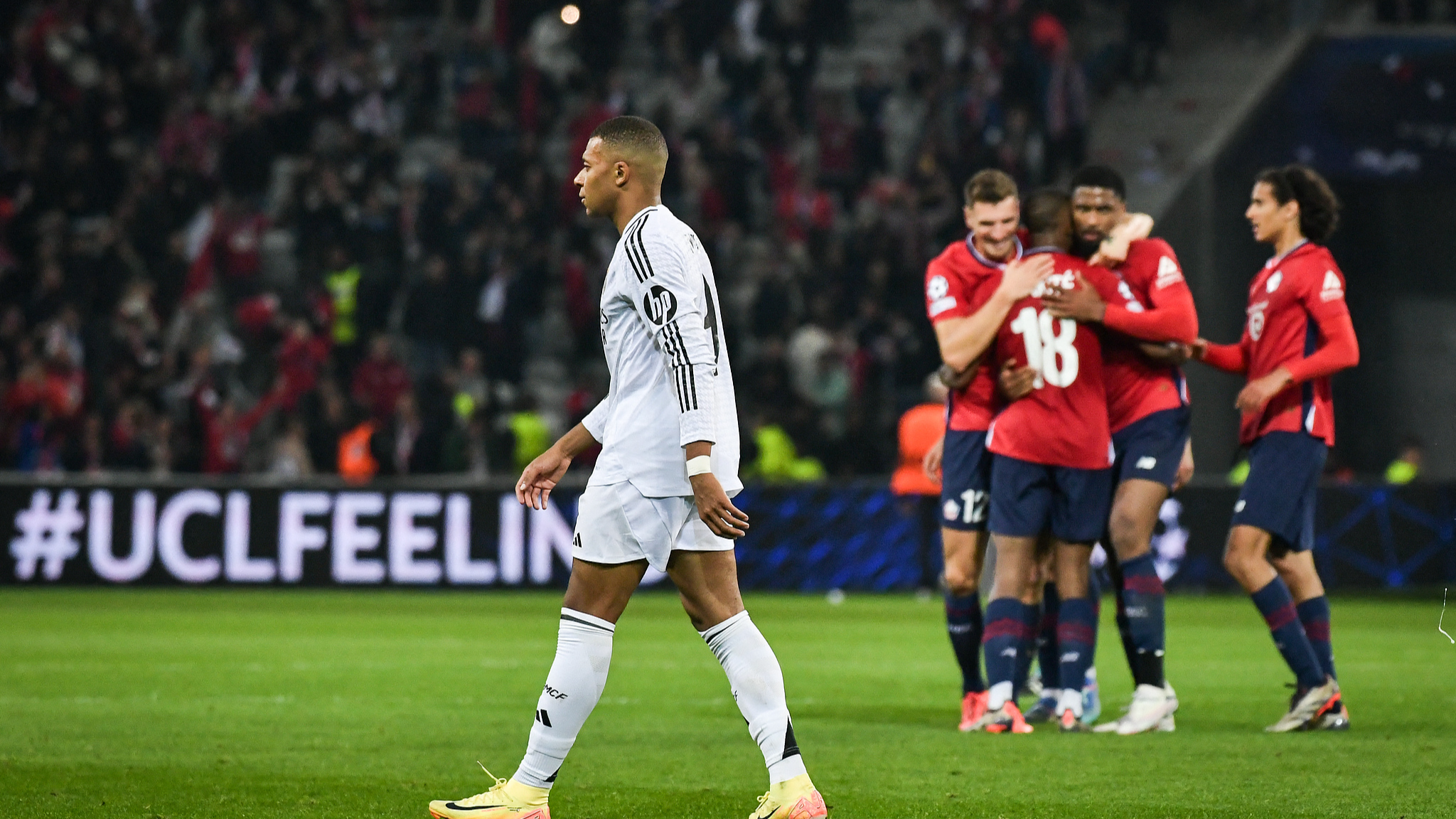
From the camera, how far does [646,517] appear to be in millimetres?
5062

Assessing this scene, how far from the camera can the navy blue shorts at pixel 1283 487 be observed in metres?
7.60

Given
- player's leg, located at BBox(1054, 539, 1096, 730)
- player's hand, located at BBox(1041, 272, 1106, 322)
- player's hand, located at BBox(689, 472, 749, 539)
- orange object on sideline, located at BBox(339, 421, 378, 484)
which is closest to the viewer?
player's hand, located at BBox(689, 472, 749, 539)

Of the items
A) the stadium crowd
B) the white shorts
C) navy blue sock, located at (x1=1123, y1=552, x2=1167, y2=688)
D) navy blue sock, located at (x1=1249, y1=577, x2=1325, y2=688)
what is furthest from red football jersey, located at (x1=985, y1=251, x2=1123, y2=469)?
the stadium crowd

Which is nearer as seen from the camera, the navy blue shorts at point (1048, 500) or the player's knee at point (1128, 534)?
the navy blue shorts at point (1048, 500)

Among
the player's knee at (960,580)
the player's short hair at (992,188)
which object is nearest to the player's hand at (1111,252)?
the player's short hair at (992,188)

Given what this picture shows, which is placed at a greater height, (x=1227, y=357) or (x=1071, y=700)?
(x=1227, y=357)

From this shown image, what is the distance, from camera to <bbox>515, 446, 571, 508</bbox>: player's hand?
212 inches

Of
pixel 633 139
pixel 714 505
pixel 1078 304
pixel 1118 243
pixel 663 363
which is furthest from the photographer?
pixel 1118 243

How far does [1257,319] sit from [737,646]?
3568 mm

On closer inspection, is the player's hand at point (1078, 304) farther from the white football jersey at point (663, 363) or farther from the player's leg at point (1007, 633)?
the white football jersey at point (663, 363)

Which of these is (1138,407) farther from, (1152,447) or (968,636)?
(968,636)

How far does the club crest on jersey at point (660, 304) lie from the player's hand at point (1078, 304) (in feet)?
9.04

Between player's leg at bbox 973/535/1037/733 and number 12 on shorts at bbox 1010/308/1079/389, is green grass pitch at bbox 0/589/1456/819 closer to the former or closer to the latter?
player's leg at bbox 973/535/1037/733

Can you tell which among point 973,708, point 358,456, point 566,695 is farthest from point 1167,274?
point 358,456
